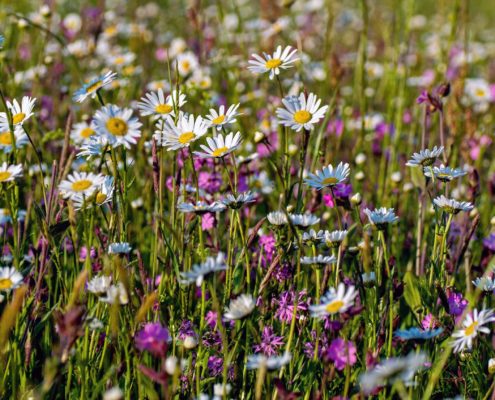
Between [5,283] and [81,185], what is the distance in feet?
0.77

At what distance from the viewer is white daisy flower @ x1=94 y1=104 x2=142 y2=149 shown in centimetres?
131

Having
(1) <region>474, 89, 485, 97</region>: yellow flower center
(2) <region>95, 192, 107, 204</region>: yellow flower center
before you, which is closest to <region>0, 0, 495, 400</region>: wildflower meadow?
(2) <region>95, 192, 107, 204</region>: yellow flower center

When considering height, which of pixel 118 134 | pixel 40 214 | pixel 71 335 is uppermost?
Answer: pixel 118 134

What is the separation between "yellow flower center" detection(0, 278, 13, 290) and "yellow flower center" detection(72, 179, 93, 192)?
0.21m

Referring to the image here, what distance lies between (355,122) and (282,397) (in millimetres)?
2332

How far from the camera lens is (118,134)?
131 centimetres

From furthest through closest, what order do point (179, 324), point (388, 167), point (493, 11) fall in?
point (493, 11) < point (388, 167) < point (179, 324)

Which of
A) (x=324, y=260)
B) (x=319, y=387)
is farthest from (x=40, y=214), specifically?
(x=319, y=387)

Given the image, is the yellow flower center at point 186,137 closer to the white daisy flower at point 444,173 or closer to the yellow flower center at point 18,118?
the yellow flower center at point 18,118

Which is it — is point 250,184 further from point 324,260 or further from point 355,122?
point 355,122

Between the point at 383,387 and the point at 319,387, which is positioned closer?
the point at 383,387

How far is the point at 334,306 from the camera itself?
1.16 meters

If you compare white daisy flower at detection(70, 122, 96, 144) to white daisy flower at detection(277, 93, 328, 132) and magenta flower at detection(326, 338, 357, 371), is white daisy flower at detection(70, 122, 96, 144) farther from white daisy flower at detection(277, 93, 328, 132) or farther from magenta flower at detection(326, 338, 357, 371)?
magenta flower at detection(326, 338, 357, 371)

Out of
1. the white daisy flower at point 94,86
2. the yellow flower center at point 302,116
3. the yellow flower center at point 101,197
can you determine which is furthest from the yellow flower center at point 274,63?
the yellow flower center at point 101,197
